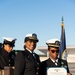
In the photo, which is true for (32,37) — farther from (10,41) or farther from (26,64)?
(10,41)

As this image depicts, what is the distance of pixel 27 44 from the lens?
419 cm

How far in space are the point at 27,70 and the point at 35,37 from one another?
504mm

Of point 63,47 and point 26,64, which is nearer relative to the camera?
point 26,64

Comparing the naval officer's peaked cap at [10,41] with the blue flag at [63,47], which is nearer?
the naval officer's peaked cap at [10,41]

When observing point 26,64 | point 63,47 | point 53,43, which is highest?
point 53,43

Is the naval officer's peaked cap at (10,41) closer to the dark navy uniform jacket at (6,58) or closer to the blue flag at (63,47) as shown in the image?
the dark navy uniform jacket at (6,58)

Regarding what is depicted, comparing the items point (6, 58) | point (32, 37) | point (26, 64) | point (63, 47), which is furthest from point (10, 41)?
point (63, 47)

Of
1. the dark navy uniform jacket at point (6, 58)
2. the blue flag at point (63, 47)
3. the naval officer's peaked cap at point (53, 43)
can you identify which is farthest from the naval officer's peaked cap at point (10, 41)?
the blue flag at point (63, 47)

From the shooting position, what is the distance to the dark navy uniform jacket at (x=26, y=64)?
13.1ft

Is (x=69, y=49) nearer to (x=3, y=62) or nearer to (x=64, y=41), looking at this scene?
(x=64, y=41)

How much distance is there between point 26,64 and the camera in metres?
4.09

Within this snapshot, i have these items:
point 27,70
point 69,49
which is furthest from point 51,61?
point 69,49

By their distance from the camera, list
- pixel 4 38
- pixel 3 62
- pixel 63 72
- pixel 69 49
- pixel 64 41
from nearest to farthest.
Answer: pixel 63 72
pixel 3 62
pixel 4 38
pixel 64 41
pixel 69 49

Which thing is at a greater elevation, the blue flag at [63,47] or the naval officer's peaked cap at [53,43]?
the naval officer's peaked cap at [53,43]
